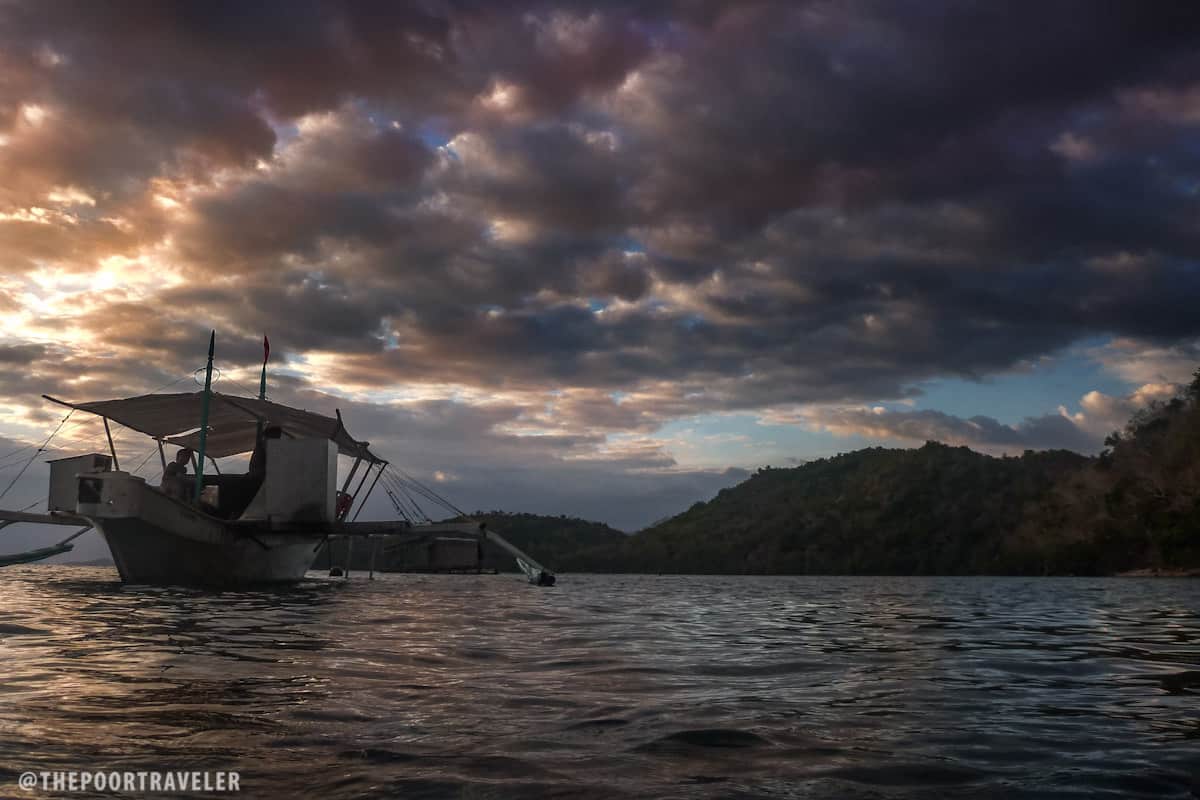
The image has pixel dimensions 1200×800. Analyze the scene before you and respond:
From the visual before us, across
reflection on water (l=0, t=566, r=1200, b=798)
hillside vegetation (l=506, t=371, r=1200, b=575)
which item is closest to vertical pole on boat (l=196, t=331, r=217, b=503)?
reflection on water (l=0, t=566, r=1200, b=798)

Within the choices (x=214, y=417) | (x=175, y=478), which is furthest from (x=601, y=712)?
(x=214, y=417)

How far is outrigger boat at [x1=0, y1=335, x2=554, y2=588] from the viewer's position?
3070cm

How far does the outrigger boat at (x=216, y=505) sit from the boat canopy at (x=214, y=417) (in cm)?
6

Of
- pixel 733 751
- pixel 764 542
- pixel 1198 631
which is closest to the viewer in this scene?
pixel 733 751

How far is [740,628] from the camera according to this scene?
16.8 metres

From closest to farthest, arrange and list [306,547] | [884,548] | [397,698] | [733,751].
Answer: [733,751], [397,698], [306,547], [884,548]

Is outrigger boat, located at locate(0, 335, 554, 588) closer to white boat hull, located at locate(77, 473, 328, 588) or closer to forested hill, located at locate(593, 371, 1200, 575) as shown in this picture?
white boat hull, located at locate(77, 473, 328, 588)

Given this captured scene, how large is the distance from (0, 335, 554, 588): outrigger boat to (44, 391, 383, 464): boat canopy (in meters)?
0.06

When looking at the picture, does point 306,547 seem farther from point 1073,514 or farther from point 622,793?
point 1073,514

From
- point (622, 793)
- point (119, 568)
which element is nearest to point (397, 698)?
point (622, 793)

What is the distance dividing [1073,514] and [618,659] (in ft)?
420

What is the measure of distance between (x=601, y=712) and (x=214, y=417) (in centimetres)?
3688

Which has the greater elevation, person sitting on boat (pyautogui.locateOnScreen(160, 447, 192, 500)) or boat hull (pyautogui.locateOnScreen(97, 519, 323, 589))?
person sitting on boat (pyautogui.locateOnScreen(160, 447, 192, 500))

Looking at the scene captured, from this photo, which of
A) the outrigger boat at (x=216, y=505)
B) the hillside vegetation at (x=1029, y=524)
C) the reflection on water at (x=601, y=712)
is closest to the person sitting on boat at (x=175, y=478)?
the outrigger boat at (x=216, y=505)
